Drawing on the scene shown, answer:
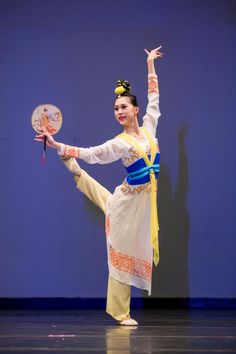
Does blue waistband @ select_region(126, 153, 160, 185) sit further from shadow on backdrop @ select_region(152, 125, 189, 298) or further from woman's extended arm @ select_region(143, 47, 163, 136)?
shadow on backdrop @ select_region(152, 125, 189, 298)

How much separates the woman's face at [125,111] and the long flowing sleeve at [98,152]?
0.52 ft

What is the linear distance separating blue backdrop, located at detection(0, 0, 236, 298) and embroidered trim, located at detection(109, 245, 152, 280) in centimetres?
104

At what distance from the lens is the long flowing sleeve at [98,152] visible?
4156 millimetres

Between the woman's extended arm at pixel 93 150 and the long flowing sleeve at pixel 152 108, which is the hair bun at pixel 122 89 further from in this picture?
the woman's extended arm at pixel 93 150

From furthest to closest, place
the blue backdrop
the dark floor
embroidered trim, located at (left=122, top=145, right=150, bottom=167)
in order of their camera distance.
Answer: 1. the blue backdrop
2. embroidered trim, located at (left=122, top=145, right=150, bottom=167)
3. the dark floor

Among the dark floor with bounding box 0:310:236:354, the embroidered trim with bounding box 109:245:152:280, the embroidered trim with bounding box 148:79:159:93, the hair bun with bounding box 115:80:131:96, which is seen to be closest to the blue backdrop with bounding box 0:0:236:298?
→ the dark floor with bounding box 0:310:236:354

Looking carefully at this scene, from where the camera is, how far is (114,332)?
3896mm

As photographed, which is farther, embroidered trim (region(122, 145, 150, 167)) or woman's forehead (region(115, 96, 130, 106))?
woman's forehead (region(115, 96, 130, 106))

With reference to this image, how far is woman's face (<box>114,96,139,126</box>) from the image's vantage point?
14.3 feet

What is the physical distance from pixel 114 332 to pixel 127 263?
503 millimetres

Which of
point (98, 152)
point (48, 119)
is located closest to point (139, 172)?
point (98, 152)

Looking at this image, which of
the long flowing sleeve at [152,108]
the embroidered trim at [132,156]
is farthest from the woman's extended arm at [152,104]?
the embroidered trim at [132,156]

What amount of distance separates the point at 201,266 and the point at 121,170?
844 millimetres

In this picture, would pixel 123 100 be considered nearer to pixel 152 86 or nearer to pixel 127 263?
pixel 152 86
